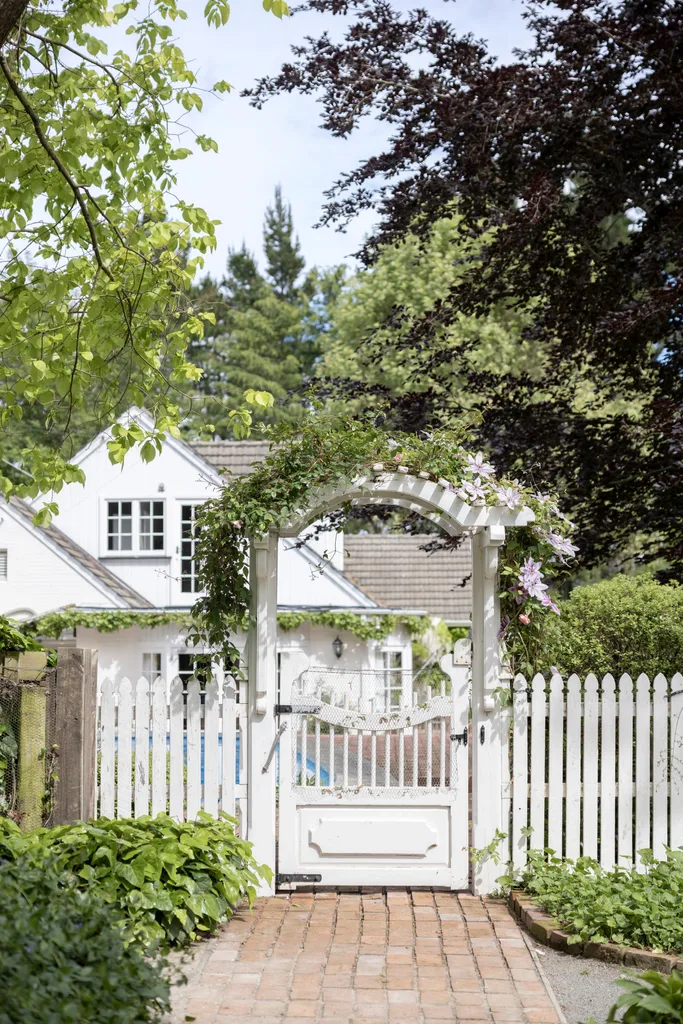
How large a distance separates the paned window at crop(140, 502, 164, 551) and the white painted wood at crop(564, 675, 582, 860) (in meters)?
16.9

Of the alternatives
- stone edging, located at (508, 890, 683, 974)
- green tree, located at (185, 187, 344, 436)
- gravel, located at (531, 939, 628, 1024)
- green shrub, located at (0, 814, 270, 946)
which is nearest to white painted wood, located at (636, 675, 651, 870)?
stone edging, located at (508, 890, 683, 974)

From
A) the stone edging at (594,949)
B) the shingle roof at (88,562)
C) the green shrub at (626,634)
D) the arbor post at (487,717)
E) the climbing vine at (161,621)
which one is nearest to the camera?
the stone edging at (594,949)

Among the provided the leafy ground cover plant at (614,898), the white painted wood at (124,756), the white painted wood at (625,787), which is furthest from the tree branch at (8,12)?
the leafy ground cover plant at (614,898)

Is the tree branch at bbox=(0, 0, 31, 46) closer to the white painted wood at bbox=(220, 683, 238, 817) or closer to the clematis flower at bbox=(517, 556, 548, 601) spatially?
the white painted wood at bbox=(220, 683, 238, 817)

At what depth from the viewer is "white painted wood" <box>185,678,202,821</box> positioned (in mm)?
6938

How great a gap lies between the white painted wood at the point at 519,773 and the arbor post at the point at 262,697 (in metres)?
1.55

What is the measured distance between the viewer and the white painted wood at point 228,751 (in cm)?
702

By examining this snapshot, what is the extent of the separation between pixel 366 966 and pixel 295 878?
5.35ft

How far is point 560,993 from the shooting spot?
17.0 ft

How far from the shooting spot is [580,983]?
530 cm

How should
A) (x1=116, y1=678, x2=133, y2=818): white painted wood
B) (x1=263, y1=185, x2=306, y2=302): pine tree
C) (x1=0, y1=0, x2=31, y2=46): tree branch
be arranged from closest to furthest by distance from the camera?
(x1=0, y1=0, x2=31, y2=46): tree branch, (x1=116, y1=678, x2=133, y2=818): white painted wood, (x1=263, y1=185, x2=306, y2=302): pine tree

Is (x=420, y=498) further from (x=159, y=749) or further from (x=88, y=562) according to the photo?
(x=88, y=562)

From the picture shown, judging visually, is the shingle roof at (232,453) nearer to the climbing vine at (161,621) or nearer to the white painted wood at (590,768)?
the climbing vine at (161,621)

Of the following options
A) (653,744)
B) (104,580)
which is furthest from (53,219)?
(104,580)
